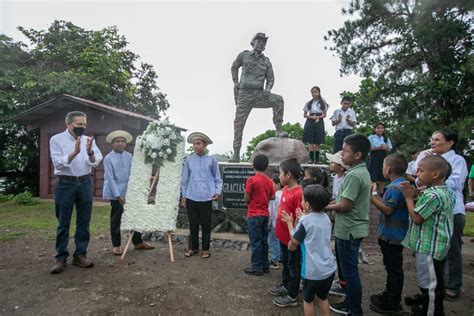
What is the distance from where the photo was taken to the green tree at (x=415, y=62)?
1018cm

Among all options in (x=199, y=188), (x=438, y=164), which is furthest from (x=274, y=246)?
(x=438, y=164)

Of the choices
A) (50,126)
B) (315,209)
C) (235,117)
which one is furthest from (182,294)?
(50,126)

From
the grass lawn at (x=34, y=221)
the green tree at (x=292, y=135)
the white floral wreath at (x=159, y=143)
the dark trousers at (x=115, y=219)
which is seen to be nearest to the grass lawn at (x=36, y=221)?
the grass lawn at (x=34, y=221)

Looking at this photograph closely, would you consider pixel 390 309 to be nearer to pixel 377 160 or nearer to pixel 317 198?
pixel 317 198

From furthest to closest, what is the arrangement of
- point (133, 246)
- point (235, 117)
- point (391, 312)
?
point (235, 117) < point (133, 246) < point (391, 312)

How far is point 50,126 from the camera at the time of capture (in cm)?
1238

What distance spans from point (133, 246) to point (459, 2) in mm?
11593

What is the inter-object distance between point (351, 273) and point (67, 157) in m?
3.45

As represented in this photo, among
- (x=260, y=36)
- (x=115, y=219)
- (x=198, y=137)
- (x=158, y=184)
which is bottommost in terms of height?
(x=115, y=219)

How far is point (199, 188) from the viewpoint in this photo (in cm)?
489

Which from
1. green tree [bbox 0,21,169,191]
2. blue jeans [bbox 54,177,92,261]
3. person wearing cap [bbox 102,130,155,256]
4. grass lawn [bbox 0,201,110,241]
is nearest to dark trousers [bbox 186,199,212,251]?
person wearing cap [bbox 102,130,155,256]

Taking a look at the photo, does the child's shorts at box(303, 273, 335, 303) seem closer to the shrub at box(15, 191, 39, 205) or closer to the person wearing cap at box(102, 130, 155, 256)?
the person wearing cap at box(102, 130, 155, 256)

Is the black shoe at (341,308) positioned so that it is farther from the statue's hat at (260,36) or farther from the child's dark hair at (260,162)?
the statue's hat at (260,36)

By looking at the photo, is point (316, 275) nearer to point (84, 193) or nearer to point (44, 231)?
point (84, 193)
